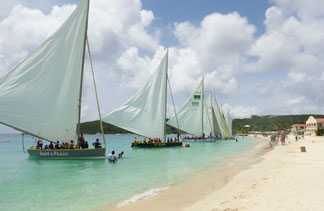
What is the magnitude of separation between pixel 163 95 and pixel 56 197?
1188 inches

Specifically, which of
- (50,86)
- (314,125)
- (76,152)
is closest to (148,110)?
(76,152)

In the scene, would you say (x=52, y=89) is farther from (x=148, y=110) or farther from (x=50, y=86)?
(x=148, y=110)

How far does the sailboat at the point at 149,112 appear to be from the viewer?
38.7 metres

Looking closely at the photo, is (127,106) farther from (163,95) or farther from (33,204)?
(33,204)

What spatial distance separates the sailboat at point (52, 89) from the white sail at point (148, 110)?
521 inches

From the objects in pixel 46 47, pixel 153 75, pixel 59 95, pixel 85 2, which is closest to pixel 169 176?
pixel 59 95

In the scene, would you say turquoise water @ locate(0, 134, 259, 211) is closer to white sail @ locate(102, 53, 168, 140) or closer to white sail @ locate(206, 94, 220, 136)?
white sail @ locate(102, 53, 168, 140)

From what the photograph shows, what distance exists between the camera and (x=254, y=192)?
1052cm

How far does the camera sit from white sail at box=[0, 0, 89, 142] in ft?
71.6

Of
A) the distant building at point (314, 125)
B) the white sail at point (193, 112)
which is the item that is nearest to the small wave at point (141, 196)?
the white sail at point (193, 112)

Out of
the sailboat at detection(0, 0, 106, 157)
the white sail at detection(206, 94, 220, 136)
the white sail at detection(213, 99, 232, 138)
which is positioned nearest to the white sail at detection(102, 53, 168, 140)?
the sailboat at detection(0, 0, 106, 157)

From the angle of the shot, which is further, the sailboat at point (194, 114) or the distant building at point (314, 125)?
the distant building at point (314, 125)

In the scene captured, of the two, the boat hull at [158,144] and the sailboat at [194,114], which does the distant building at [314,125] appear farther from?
the boat hull at [158,144]

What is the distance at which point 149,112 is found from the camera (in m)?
40.8
